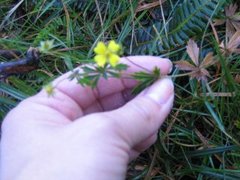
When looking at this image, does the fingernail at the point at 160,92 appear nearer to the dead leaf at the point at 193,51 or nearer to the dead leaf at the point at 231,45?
the dead leaf at the point at 193,51

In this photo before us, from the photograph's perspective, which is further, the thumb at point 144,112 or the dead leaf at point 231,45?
the dead leaf at point 231,45

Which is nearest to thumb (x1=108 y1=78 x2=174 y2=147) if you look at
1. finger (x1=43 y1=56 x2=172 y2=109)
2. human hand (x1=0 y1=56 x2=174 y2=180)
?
human hand (x1=0 y1=56 x2=174 y2=180)

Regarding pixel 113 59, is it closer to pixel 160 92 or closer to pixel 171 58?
pixel 160 92

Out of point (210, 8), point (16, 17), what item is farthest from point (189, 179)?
point (16, 17)

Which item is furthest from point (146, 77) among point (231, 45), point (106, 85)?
point (231, 45)

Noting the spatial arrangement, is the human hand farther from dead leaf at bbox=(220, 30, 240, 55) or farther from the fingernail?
dead leaf at bbox=(220, 30, 240, 55)

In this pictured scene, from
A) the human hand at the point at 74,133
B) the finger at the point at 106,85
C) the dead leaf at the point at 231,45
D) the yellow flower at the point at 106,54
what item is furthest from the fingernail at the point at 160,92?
the dead leaf at the point at 231,45
